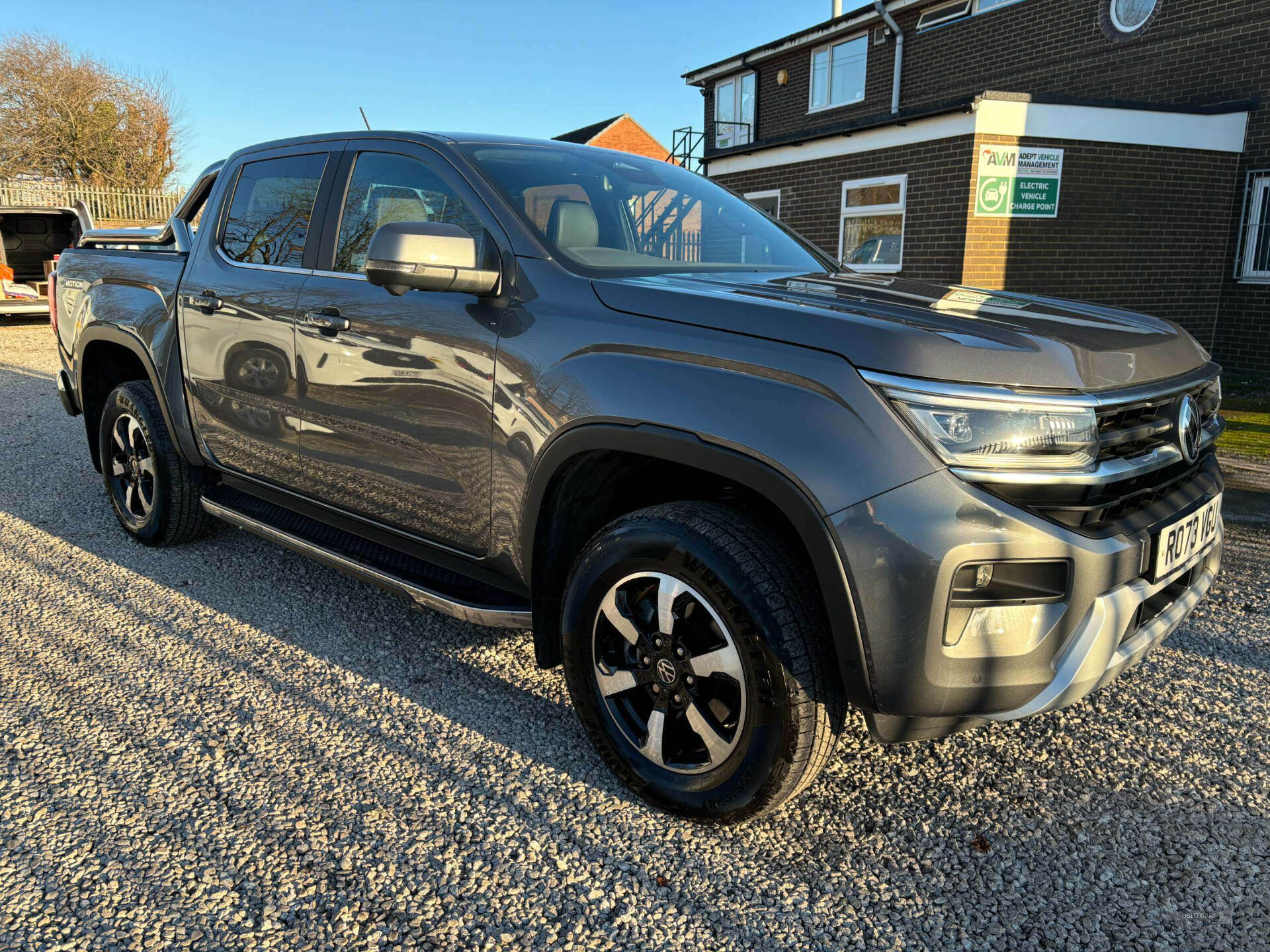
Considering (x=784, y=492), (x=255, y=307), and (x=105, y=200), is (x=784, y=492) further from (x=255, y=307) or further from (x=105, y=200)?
(x=105, y=200)

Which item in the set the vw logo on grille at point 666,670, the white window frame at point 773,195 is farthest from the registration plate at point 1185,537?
the white window frame at point 773,195

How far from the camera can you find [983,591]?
195 cm

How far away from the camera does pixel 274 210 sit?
3797 mm

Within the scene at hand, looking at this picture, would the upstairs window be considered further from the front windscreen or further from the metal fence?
the front windscreen

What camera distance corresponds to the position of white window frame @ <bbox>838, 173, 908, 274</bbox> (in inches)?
496

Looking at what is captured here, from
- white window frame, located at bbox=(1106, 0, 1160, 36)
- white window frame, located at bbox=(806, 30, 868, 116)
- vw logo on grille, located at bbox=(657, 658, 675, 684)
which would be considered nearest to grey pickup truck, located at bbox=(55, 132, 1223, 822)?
vw logo on grille, located at bbox=(657, 658, 675, 684)

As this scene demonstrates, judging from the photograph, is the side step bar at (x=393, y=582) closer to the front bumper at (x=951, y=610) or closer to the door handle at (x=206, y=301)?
the door handle at (x=206, y=301)

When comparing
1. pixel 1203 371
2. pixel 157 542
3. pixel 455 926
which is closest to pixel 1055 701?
pixel 1203 371

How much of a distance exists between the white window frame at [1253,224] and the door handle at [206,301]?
13.3 metres

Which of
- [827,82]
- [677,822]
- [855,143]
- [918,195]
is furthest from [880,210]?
[677,822]

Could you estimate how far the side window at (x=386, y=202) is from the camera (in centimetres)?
303

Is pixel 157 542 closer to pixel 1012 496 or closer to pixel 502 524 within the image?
pixel 502 524

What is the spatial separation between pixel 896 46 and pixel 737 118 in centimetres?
566

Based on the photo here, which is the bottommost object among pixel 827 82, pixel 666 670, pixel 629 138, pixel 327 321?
pixel 666 670
